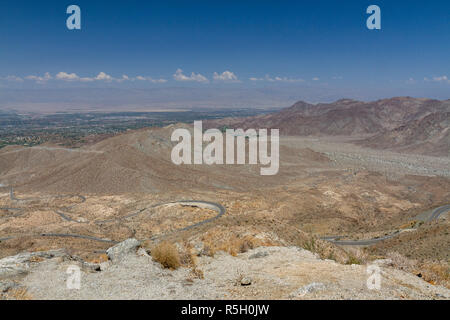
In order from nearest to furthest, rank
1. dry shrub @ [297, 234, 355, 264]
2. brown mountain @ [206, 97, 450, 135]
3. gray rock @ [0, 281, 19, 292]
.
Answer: gray rock @ [0, 281, 19, 292] → dry shrub @ [297, 234, 355, 264] → brown mountain @ [206, 97, 450, 135]

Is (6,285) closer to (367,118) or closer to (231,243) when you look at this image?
(231,243)

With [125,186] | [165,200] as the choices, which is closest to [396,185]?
[165,200]

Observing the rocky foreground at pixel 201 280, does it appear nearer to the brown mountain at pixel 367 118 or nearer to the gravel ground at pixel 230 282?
the gravel ground at pixel 230 282
